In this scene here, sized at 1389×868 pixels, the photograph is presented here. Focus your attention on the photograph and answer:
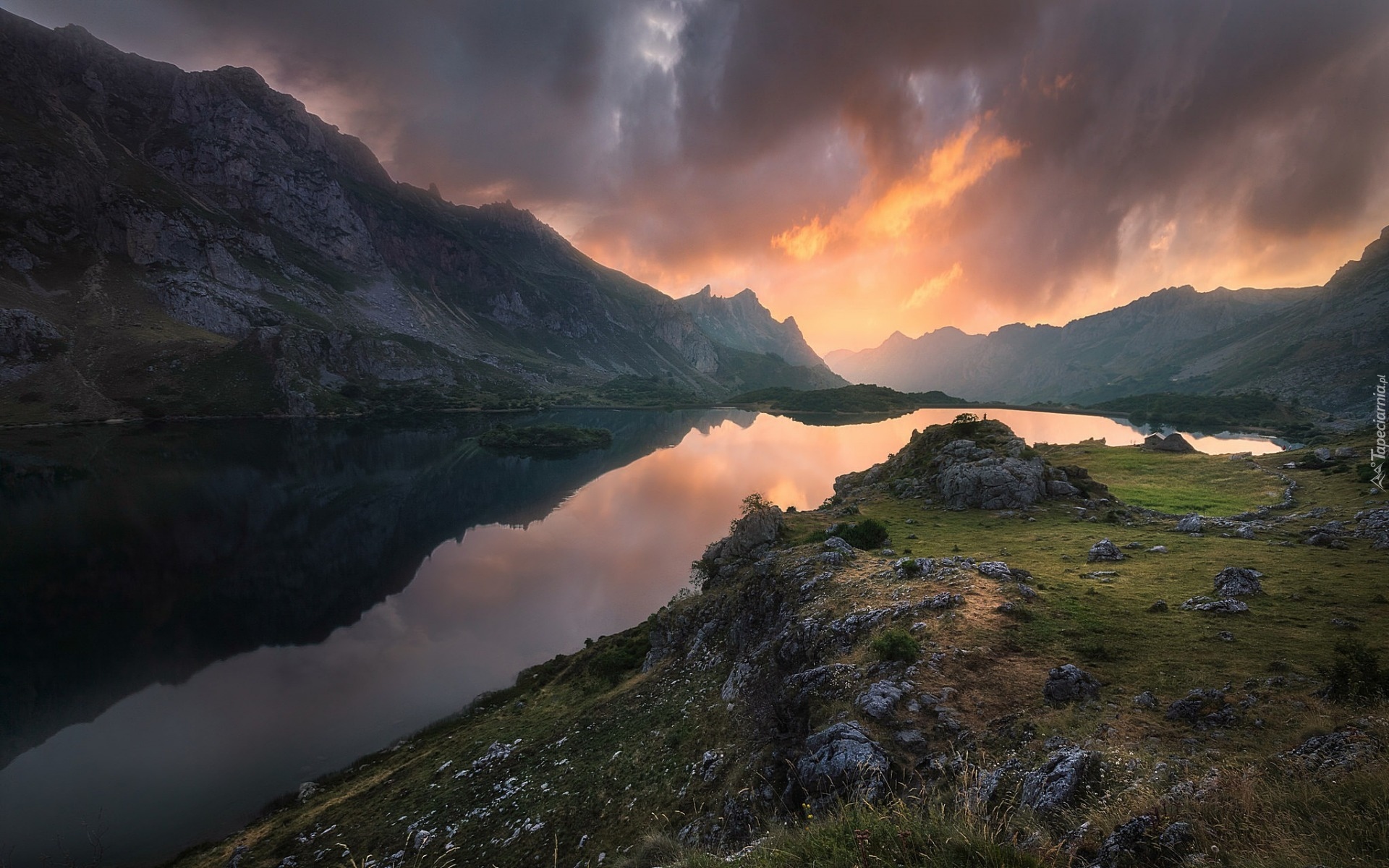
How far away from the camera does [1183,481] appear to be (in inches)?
1731

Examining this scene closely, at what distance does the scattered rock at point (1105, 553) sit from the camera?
22.9 m

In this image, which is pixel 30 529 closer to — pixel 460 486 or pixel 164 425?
pixel 460 486

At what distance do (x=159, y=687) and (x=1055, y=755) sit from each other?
47764 mm

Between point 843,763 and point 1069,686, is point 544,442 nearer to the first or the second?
→ point 843,763

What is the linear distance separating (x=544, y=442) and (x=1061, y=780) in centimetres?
13074

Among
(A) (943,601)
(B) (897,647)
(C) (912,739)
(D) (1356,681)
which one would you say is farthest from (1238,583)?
(C) (912,739)

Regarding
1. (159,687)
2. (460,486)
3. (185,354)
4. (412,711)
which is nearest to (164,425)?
(185,354)

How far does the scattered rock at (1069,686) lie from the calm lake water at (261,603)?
31.6 meters

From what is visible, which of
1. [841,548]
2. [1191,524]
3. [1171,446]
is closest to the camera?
[1191,524]

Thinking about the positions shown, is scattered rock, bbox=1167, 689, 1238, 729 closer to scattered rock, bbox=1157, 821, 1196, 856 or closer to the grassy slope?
the grassy slope

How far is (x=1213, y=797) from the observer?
258 inches

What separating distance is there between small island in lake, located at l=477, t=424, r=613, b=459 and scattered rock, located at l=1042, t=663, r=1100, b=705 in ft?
370

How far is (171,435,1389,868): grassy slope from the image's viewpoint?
600cm

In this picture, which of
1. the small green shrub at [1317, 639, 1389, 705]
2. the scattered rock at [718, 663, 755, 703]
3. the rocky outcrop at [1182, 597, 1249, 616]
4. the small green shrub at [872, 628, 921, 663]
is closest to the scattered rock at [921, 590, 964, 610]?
the small green shrub at [872, 628, 921, 663]
